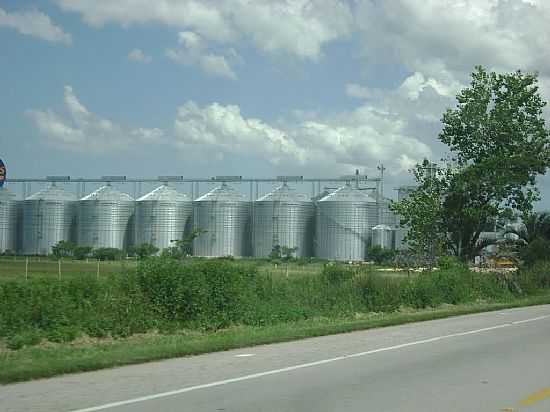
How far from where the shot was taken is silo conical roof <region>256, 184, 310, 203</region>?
7556 cm

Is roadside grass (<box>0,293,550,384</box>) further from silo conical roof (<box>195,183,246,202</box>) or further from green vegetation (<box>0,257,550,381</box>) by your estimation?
silo conical roof (<box>195,183,246,202</box>)

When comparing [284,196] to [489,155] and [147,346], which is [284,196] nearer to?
[489,155]

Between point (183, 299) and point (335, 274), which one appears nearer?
point (183, 299)

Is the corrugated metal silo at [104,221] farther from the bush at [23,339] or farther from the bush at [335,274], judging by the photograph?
the bush at [23,339]

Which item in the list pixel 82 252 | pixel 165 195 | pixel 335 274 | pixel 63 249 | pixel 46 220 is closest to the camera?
pixel 335 274

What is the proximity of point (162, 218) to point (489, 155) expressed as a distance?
4036 centimetres

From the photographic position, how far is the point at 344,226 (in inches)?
2943

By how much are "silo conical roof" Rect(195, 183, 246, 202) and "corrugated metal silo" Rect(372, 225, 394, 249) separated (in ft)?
43.7

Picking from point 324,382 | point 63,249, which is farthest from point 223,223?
point 324,382

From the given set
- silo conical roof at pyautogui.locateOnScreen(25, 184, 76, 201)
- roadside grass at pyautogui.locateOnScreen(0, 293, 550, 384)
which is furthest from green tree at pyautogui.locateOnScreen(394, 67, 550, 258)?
silo conical roof at pyautogui.locateOnScreen(25, 184, 76, 201)

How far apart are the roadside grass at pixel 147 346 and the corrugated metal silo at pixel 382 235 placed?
50.9 m

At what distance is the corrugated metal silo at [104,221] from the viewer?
69.4m

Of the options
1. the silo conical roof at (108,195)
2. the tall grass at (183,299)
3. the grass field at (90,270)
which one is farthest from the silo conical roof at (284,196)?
the tall grass at (183,299)

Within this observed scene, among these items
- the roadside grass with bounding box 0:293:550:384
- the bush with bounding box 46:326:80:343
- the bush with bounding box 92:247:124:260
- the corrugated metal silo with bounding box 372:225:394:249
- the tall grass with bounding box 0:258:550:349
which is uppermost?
the corrugated metal silo with bounding box 372:225:394:249
